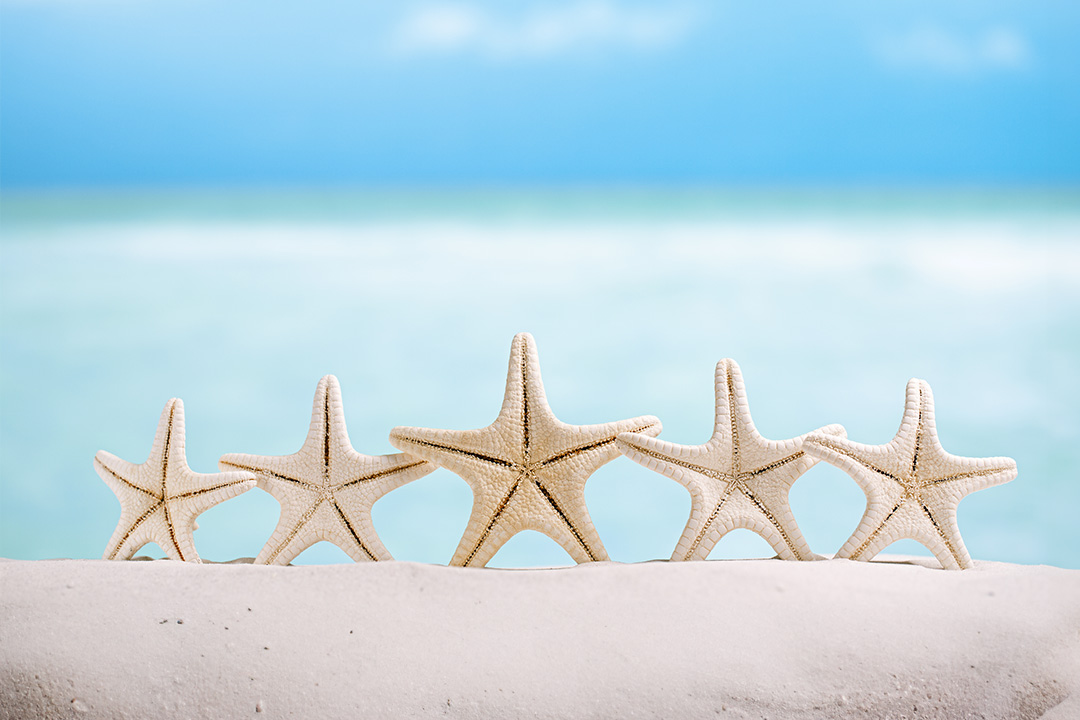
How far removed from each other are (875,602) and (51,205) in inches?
375

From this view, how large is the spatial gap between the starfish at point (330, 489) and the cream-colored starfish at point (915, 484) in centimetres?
93

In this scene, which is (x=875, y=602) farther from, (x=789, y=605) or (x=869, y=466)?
(x=869, y=466)

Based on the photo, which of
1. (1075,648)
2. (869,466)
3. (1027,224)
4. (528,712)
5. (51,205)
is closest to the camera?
(528,712)

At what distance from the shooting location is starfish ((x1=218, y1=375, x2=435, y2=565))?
6.03 ft

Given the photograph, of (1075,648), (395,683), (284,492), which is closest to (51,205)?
(284,492)

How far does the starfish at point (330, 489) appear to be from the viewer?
6.03 feet

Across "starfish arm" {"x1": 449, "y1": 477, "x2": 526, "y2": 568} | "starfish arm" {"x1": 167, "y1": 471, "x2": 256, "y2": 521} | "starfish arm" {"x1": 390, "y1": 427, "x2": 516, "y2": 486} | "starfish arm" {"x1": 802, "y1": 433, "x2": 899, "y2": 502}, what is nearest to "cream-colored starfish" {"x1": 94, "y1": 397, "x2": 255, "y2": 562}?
"starfish arm" {"x1": 167, "y1": 471, "x2": 256, "y2": 521}

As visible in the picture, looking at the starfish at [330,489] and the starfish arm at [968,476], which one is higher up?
the starfish arm at [968,476]

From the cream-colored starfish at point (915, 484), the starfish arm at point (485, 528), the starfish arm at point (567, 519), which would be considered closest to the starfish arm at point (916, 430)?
the cream-colored starfish at point (915, 484)

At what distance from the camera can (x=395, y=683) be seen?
1.45 m

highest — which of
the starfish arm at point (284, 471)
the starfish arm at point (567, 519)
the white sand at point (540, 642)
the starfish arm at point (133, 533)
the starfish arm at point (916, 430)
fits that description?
the starfish arm at point (916, 430)

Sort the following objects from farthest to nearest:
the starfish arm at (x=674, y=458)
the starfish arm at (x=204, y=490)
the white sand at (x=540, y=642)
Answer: the starfish arm at (x=204, y=490), the starfish arm at (x=674, y=458), the white sand at (x=540, y=642)

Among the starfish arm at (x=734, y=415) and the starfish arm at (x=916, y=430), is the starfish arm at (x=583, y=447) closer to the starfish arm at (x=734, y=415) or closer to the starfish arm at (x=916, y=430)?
the starfish arm at (x=734, y=415)

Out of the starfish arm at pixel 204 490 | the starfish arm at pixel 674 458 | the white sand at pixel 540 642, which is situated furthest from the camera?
the starfish arm at pixel 204 490
